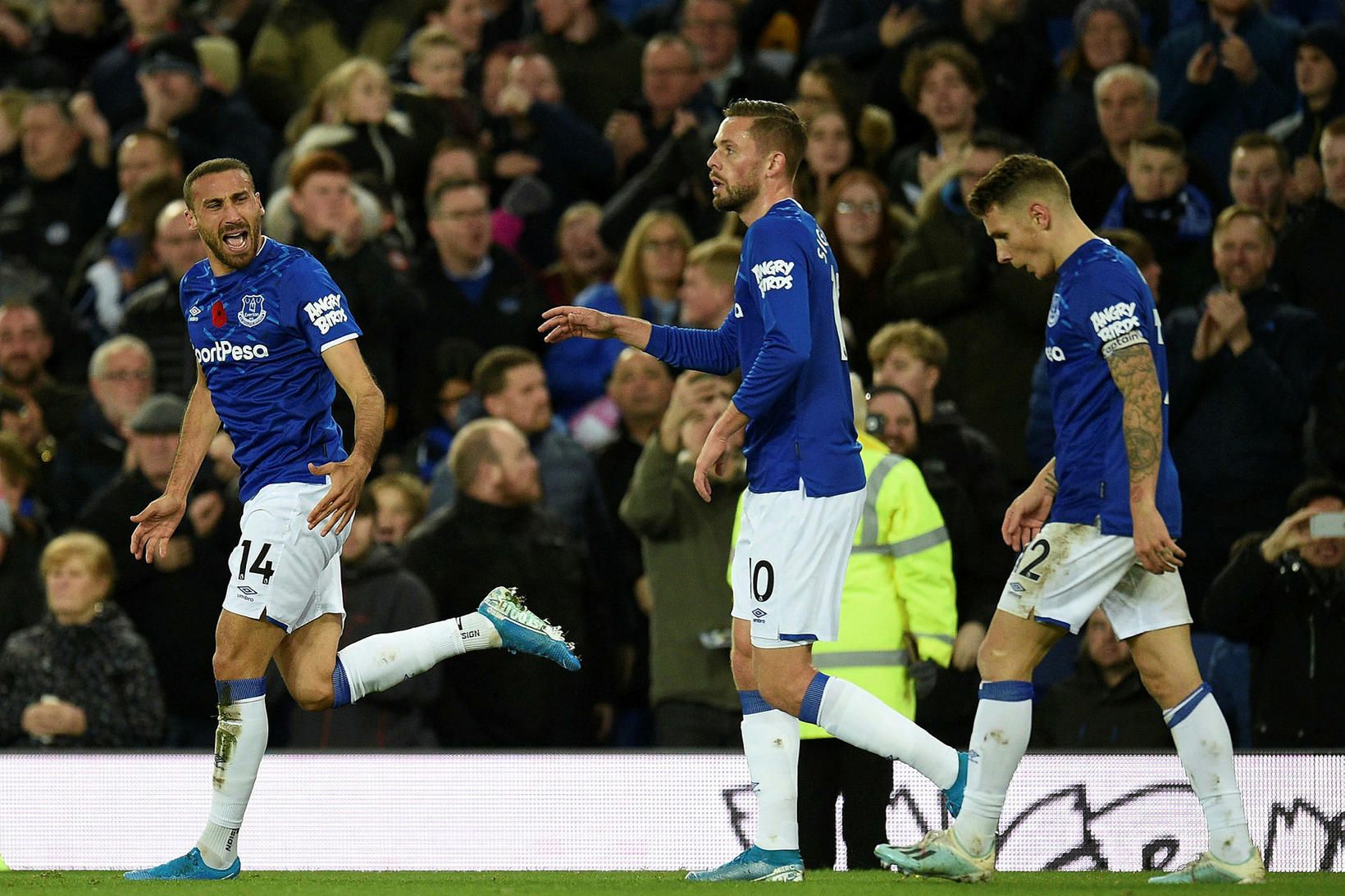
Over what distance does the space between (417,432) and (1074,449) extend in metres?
5.99

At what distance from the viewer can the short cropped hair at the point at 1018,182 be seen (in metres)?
6.40

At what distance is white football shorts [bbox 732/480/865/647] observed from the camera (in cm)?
632

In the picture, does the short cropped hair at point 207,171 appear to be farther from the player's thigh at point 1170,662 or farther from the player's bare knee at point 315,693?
the player's thigh at point 1170,662

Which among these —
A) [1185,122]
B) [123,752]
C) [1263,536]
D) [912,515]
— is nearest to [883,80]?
[1185,122]

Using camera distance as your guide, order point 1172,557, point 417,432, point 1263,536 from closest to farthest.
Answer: point 1172,557, point 1263,536, point 417,432

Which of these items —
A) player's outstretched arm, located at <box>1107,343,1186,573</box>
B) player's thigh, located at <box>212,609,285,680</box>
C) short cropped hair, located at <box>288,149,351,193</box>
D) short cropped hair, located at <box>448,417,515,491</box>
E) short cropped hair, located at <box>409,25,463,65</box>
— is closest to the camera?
player's outstretched arm, located at <box>1107,343,1186,573</box>

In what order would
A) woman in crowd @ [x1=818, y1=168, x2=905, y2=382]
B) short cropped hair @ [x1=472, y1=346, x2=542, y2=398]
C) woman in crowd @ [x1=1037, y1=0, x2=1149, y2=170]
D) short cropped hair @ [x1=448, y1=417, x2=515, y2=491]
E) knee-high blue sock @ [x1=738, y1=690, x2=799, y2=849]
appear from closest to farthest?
knee-high blue sock @ [x1=738, y1=690, x2=799, y2=849] < short cropped hair @ [x1=448, y1=417, x2=515, y2=491] < short cropped hair @ [x1=472, y1=346, x2=542, y2=398] < woman in crowd @ [x1=818, y1=168, x2=905, y2=382] < woman in crowd @ [x1=1037, y1=0, x2=1149, y2=170]

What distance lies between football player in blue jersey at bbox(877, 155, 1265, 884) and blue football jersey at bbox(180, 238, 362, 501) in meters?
2.28

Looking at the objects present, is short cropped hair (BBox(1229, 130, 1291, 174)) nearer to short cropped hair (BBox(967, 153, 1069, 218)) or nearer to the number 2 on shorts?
short cropped hair (BBox(967, 153, 1069, 218))

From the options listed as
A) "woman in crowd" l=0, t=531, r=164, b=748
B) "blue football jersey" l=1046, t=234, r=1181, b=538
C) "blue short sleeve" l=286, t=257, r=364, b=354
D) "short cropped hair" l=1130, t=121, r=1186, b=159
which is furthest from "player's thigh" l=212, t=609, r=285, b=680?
"short cropped hair" l=1130, t=121, r=1186, b=159

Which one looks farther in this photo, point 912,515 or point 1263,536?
point 1263,536

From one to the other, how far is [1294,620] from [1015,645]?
10.6ft

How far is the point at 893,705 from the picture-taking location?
7547mm

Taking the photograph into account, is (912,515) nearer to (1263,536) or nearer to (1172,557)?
(1172,557)
